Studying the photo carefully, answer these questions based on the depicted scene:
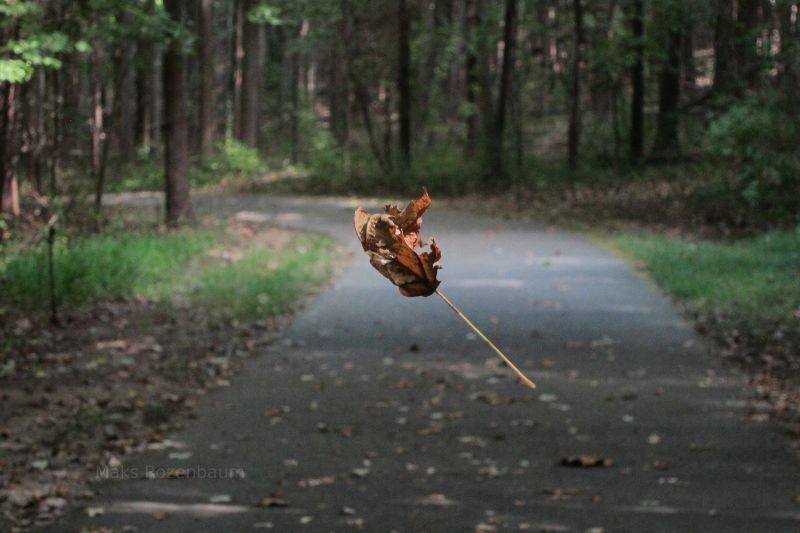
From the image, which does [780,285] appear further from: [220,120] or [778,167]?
[220,120]

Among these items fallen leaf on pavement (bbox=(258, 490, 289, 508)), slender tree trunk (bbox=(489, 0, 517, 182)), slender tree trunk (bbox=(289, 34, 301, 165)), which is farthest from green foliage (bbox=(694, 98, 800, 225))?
slender tree trunk (bbox=(289, 34, 301, 165))

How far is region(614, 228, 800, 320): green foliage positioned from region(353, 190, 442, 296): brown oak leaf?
12017 millimetres

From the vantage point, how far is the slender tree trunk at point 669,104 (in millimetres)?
32156

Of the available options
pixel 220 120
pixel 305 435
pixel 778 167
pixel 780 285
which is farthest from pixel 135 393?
pixel 220 120

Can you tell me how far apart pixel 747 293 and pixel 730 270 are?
7.34 feet

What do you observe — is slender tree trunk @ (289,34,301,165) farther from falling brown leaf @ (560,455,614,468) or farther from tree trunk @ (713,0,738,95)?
falling brown leaf @ (560,455,614,468)

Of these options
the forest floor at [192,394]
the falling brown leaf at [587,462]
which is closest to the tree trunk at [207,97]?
the forest floor at [192,394]

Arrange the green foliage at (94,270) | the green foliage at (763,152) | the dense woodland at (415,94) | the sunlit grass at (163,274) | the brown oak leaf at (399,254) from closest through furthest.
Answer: the brown oak leaf at (399,254), the green foliage at (94,270), the sunlit grass at (163,274), the dense woodland at (415,94), the green foliage at (763,152)

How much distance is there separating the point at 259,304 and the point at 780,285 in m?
6.50

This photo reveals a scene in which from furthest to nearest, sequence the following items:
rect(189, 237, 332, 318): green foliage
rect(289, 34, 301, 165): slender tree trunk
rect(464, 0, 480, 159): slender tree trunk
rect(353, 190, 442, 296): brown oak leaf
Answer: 1. rect(289, 34, 301, 165): slender tree trunk
2. rect(464, 0, 480, 159): slender tree trunk
3. rect(189, 237, 332, 318): green foliage
4. rect(353, 190, 442, 296): brown oak leaf

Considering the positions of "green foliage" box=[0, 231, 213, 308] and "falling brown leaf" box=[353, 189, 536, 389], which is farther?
"green foliage" box=[0, 231, 213, 308]

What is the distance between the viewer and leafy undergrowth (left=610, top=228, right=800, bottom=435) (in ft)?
33.8

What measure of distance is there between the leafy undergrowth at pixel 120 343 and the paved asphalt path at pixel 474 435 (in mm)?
307

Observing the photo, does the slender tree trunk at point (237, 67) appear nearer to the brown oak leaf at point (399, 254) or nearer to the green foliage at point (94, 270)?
the green foliage at point (94, 270)
